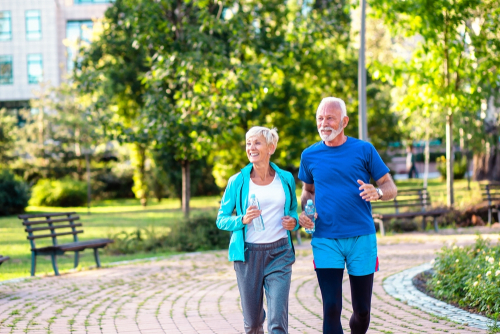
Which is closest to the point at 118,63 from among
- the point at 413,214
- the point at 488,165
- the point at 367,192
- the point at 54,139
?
the point at 54,139

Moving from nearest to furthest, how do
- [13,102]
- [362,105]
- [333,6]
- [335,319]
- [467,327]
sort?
[335,319] → [467,327] → [362,105] → [333,6] → [13,102]

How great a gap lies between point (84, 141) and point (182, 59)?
59.4 ft

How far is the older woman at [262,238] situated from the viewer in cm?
451

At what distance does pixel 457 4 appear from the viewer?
49.9 ft

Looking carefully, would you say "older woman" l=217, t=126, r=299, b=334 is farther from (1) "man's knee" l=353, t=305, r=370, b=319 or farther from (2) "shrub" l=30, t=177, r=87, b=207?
(2) "shrub" l=30, t=177, r=87, b=207

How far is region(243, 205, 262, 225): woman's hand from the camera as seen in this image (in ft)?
14.4

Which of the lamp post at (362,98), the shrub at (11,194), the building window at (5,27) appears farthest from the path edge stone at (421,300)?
the building window at (5,27)

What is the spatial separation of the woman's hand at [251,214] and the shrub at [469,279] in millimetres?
2892

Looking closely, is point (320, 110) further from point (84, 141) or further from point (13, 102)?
point (13, 102)

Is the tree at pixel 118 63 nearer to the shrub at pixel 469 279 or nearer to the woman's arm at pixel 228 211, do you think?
the shrub at pixel 469 279

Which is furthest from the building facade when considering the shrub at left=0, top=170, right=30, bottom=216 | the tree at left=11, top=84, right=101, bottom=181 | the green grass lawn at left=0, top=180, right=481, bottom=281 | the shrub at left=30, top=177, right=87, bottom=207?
the shrub at left=0, top=170, right=30, bottom=216

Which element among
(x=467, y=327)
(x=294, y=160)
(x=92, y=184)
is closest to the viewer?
(x=467, y=327)

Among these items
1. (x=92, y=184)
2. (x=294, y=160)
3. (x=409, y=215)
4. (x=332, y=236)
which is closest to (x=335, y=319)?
(x=332, y=236)

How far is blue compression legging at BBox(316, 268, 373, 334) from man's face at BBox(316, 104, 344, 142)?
94 centimetres
